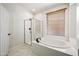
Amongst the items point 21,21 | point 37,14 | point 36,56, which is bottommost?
point 36,56

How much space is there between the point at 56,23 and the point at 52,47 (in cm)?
38

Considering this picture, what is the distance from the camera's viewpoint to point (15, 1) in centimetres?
149

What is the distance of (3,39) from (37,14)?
0.66 m

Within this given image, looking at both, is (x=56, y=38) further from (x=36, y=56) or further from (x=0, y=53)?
(x=0, y=53)

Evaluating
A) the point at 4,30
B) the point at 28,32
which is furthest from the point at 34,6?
the point at 4,30

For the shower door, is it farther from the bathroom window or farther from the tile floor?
the bathroom window

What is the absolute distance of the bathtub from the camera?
146 centimetres

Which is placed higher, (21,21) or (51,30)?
(21,21)

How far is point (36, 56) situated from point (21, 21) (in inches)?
22.8

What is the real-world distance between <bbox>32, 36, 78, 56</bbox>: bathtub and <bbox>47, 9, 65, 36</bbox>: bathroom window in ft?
0.31

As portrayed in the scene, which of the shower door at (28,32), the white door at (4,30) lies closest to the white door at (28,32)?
the shower door at (28,32)

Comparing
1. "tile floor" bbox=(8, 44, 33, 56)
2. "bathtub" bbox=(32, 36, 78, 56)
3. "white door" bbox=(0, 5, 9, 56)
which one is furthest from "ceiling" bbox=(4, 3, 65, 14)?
"tile floor" bbox=(8, 44, 33, 56)

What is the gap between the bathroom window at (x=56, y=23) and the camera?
1.51 meters

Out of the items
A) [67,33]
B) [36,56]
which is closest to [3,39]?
[36,56]
